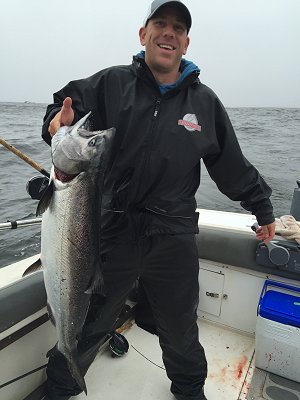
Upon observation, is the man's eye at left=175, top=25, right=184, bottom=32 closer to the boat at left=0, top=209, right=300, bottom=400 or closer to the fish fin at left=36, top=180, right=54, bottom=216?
the fish fin at left=36, top=180, right=54, bottom=216

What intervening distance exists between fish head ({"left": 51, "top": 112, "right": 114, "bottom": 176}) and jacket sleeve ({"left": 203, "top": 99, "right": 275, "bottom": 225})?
99 cm

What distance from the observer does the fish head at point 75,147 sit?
1995 millimetres

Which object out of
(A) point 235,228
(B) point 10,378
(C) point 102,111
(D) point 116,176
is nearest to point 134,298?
(A) point 235,228

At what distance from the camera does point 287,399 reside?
119 inches

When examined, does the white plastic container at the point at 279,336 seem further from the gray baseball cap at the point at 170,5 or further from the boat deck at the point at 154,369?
the gray baseball cap at the point at 170,5

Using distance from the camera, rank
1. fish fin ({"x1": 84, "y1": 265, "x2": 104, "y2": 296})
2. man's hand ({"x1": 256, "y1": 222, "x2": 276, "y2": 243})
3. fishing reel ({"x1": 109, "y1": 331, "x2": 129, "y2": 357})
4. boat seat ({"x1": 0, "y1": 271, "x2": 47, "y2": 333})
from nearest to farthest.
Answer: fish fin ({"x1": 84, "y1": 265, "x2": 104, "y2": 296}) < boat seat ({"x1": 0, "y1": 271, "x2": 47, "y2": 333}) < man's hand ({"x1": 256, "y1": 222, "x2": 276, "y2": 243}) < fishing reel ({"x1": 109, "y1": 331, "x2": 129, "y2": 357})

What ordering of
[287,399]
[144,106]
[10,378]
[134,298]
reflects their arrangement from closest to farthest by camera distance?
1. [144,106]
2. [10,378]
3. [287,399]
4. [134,298]

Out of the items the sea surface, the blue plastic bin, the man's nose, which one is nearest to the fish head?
the man's nose

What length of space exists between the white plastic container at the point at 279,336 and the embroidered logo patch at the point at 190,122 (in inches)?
64.4

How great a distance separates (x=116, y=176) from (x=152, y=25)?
102 cm

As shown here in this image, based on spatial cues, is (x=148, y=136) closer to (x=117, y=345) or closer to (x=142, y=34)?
(x=142, y=34)

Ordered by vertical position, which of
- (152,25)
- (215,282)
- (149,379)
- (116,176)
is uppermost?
(152,25)

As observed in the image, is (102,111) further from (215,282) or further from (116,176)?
(215,282)

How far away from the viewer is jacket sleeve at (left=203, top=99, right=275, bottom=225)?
2672 millimetres
